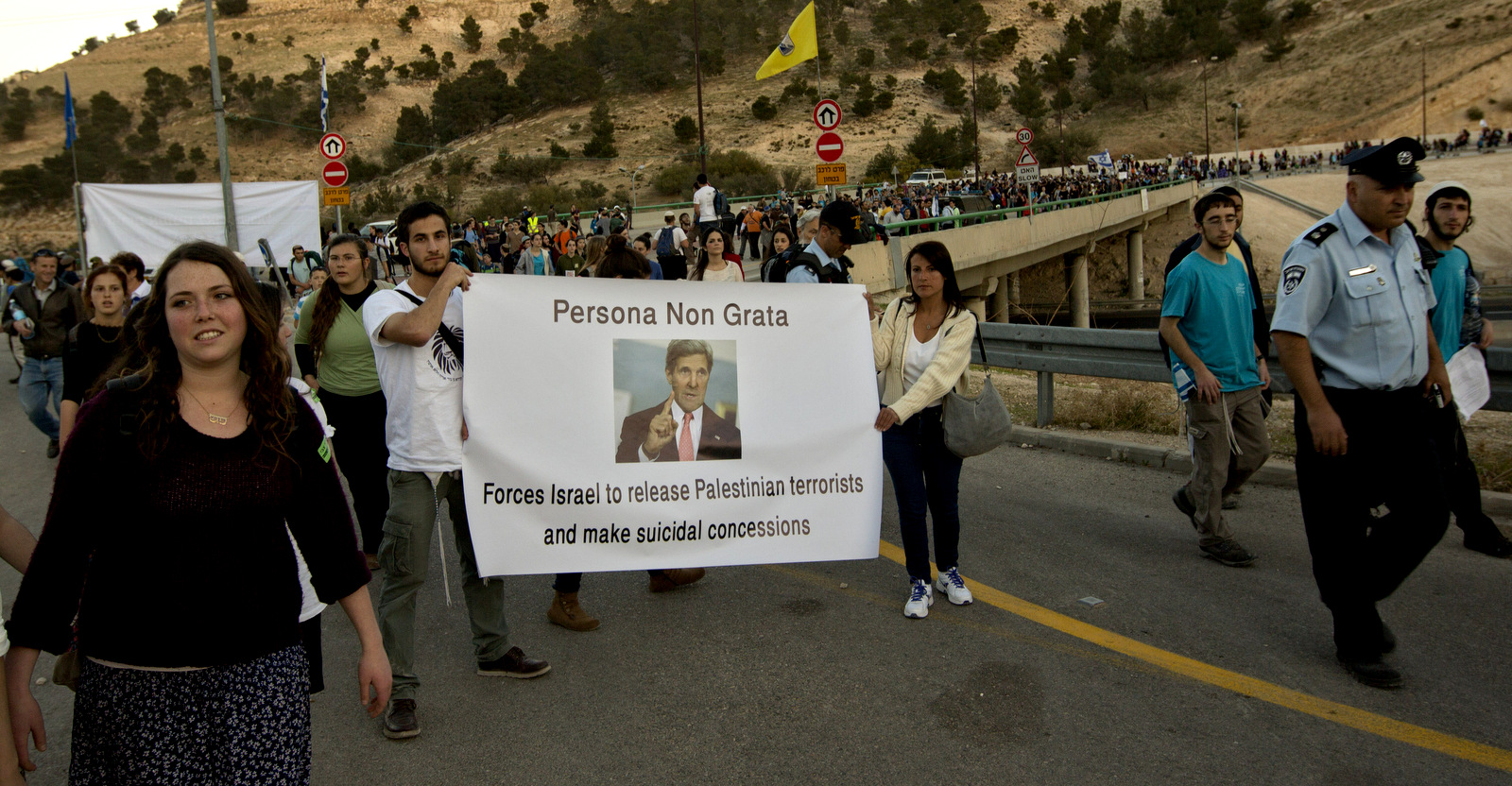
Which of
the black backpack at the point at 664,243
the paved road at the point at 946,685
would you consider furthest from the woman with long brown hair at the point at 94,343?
the black backpack at the point at 664,243

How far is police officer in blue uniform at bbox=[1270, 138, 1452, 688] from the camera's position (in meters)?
4.00

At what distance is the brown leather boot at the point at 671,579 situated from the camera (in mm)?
5562

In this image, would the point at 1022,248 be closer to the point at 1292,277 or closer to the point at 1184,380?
the point at 1184,380

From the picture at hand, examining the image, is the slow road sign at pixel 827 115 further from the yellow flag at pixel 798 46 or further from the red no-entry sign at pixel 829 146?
the yellow flag at pixel 798 46

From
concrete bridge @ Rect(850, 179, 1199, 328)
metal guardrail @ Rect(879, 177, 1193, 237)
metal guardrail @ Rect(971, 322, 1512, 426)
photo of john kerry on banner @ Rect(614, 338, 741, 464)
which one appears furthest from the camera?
metal guardrail @ Rect(879, 177, 1193, 237)

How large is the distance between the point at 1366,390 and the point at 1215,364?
1.58 metres

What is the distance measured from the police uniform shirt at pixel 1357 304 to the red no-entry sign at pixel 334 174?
18863 mm

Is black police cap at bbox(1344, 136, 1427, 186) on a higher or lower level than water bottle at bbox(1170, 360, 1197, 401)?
higher

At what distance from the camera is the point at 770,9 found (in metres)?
119

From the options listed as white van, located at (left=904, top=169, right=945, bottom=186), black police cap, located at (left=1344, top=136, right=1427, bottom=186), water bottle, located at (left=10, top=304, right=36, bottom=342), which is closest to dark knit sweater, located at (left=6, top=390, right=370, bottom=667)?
black police cap, located at (left=1344, top=136, right=1427, bottom=186)

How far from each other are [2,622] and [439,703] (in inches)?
88.1

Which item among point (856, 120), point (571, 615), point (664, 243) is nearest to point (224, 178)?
point (664, 243)

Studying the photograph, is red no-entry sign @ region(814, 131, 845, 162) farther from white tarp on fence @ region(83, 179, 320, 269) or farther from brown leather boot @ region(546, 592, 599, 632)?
brown leather boot @ region(546, 592, 599, 632)

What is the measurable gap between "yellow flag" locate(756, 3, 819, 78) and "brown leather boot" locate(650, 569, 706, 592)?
1520cm
